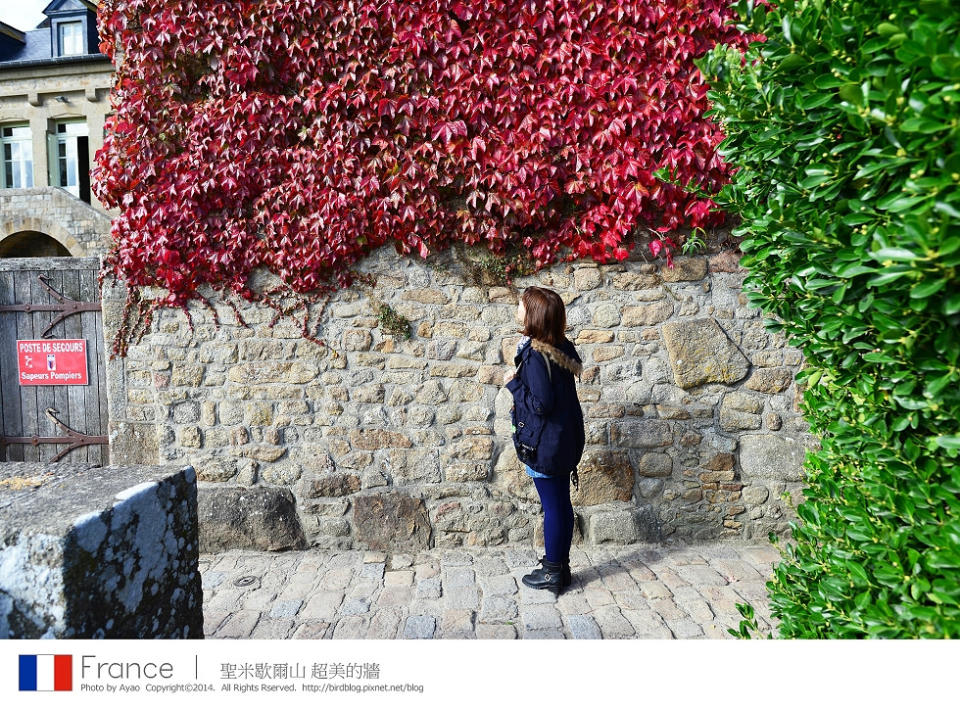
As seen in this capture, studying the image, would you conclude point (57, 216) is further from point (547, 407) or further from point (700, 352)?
point (700, 352)

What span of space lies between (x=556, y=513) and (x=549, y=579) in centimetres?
39

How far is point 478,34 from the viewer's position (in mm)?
3453

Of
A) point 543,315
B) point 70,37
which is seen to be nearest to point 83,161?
point 70,37

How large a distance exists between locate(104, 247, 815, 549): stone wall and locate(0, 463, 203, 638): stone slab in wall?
185 centimetres

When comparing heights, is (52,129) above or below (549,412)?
above

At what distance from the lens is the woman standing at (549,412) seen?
9.41ft

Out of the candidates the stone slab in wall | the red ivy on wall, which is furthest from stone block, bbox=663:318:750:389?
the stone slab in wall

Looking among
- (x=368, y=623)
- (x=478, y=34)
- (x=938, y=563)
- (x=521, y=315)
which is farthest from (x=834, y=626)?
(x=478, y=34)

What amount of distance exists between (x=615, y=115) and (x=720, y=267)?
118 cm

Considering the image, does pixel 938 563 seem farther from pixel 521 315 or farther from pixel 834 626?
pixel 521 315

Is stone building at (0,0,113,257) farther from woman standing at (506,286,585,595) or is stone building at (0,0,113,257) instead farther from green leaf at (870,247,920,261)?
green leaf at (870,247,920,261)

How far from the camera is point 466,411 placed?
3623 millimetres

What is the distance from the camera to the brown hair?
113 inches

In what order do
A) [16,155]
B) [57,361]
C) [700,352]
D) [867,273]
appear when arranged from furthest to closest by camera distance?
[16,155] < [57,361] < [700,352] < [867,273]
